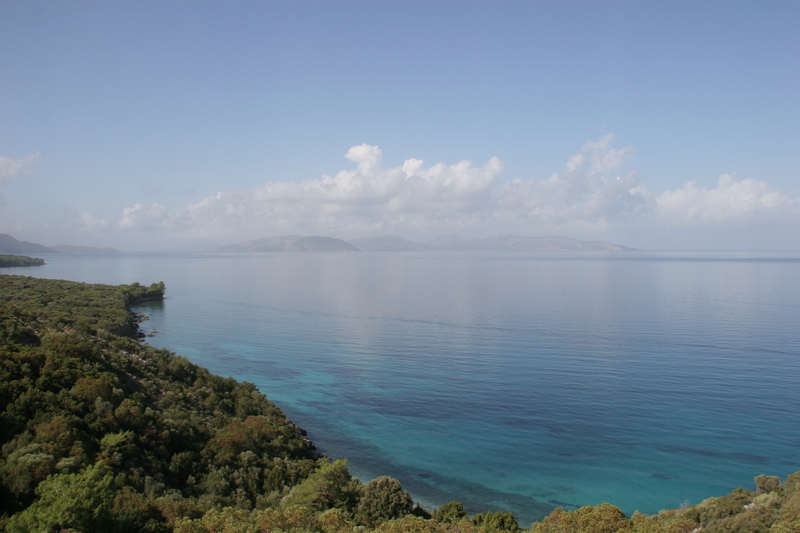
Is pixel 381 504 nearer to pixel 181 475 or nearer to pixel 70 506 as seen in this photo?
pixel 181 475

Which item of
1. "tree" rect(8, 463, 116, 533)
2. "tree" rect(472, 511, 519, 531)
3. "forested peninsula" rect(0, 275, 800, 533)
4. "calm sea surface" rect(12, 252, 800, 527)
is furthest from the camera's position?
"calm sea surface" rect(12, 252, 800, 527)

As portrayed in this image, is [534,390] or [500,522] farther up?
[534,390]

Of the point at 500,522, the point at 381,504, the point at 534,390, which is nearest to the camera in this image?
the point at 500,522

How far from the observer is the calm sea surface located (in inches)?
1121

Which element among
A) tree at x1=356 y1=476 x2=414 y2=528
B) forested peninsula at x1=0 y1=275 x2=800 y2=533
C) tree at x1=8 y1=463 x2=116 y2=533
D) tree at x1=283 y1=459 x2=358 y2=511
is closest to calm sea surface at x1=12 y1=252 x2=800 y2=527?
forested peninsula at x1=0 y1=275 x2=800 y2=533

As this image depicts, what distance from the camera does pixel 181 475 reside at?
77.8 feet

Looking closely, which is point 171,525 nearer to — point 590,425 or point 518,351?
point 590,425

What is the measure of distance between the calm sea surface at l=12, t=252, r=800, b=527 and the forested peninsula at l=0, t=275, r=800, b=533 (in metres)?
→ 4.63

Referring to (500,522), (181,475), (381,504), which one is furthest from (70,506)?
(500,522)

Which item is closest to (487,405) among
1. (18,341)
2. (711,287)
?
(18,341)

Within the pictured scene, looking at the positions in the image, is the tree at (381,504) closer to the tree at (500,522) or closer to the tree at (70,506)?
the tree at (500,522)

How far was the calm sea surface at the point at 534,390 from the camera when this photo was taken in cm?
2847

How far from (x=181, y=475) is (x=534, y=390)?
94.4 ft

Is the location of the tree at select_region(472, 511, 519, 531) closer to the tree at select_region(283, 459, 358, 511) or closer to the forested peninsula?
the forested peninsula
